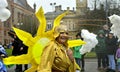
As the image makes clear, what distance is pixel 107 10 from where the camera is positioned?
80.3 feet

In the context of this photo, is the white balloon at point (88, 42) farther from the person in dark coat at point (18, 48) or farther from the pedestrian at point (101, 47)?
the person in dark coat at point (18, 48)

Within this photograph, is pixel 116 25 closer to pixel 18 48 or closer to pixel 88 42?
pixel 88 42

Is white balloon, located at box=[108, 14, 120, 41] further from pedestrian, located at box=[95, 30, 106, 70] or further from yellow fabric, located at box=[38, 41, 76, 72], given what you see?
yellow fabric, located at box=[38, 41, 76, 72]

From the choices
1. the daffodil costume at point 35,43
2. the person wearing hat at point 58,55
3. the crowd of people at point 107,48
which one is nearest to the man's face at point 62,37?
the person wearing hat at point 58,55

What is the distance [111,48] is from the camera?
542 inches

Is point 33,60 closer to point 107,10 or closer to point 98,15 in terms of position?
point 107,10

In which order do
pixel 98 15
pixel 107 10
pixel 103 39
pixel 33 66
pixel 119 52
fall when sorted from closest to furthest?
pixel 33 66, pixel 119 52, pixel 103 39, pixel 107 10, pixel 98 15

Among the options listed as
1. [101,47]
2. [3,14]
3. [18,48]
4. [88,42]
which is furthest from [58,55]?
[101,47]

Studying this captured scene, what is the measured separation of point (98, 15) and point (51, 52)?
22149 mm

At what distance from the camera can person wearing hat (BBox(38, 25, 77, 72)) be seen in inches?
208

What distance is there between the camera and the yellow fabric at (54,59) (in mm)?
5266

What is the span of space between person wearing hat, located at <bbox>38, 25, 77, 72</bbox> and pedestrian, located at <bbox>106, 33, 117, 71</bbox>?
25.4 feet

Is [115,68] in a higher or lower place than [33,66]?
lower

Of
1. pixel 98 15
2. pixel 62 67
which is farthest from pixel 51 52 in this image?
pixel 98 15
